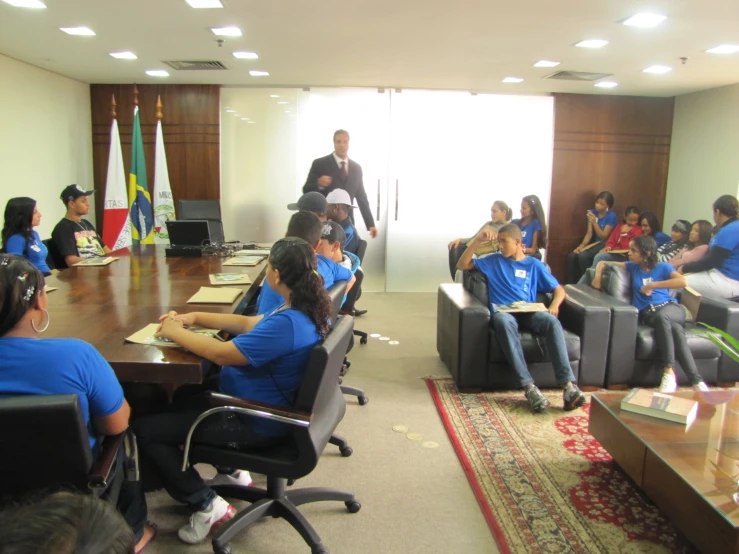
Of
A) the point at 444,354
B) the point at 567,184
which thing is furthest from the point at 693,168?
the point at 444,354

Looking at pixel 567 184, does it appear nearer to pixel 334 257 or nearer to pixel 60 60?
pixel 334 257

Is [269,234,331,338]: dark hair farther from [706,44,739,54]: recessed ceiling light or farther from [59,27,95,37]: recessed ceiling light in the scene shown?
[706,44,739,54]: recessed ceiling light

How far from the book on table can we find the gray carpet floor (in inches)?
31.6

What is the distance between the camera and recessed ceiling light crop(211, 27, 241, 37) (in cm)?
409

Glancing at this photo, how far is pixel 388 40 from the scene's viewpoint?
4355 mm

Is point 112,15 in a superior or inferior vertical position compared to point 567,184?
superior

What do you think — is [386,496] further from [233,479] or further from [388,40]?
[388,40]

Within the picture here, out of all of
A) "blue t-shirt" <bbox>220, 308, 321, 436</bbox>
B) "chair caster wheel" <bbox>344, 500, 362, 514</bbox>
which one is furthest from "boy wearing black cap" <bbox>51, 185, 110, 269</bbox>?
"chair caster wheel" <bbox>344, 500, 362, 514</bbox>

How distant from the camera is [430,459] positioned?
2.80 metres

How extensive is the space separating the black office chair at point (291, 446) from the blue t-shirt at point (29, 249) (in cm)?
222

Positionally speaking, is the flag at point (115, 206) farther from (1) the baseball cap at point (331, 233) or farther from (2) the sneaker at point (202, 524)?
(2) the sneaker at point (202, 524)

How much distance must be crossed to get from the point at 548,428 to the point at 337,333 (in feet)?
5.53

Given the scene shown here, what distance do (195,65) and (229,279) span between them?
10.6 ft

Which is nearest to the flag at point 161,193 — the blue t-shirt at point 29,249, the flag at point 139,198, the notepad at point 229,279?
the flag at point 139,198
